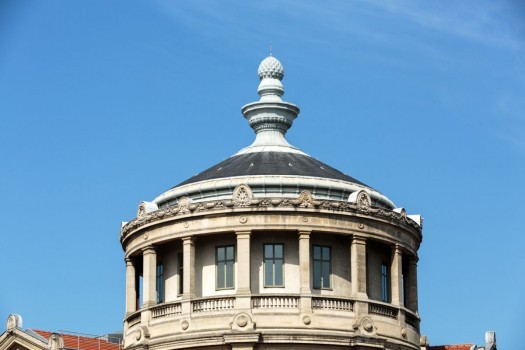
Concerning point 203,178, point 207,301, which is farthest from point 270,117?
point 207,301

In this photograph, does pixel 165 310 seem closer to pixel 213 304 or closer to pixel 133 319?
→ pixel 213 304

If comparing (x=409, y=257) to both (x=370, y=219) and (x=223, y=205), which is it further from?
(x=223, y=205)

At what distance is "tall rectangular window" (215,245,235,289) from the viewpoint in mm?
85188

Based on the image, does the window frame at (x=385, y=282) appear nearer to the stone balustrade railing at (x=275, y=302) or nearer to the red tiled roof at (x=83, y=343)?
the stone balustrade railing at (x=275, y=302)

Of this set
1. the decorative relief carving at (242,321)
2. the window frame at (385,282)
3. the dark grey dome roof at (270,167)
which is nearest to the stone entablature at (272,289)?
the decorative relief carving at (242,321)

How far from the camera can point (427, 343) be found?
8944cm

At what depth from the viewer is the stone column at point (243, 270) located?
83.4 m

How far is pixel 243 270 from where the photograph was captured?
275 feet

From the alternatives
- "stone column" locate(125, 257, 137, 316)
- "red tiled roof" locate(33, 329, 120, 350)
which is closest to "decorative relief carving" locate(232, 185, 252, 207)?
"stone column" locate(125, 257, 137, 316)

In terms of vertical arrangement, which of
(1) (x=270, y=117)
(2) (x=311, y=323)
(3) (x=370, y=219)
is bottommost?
(2) (x=311, y=323)

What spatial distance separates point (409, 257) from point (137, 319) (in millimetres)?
14712

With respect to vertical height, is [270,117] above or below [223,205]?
above

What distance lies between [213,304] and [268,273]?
320cm

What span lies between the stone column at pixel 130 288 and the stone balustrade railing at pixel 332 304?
437 inches
